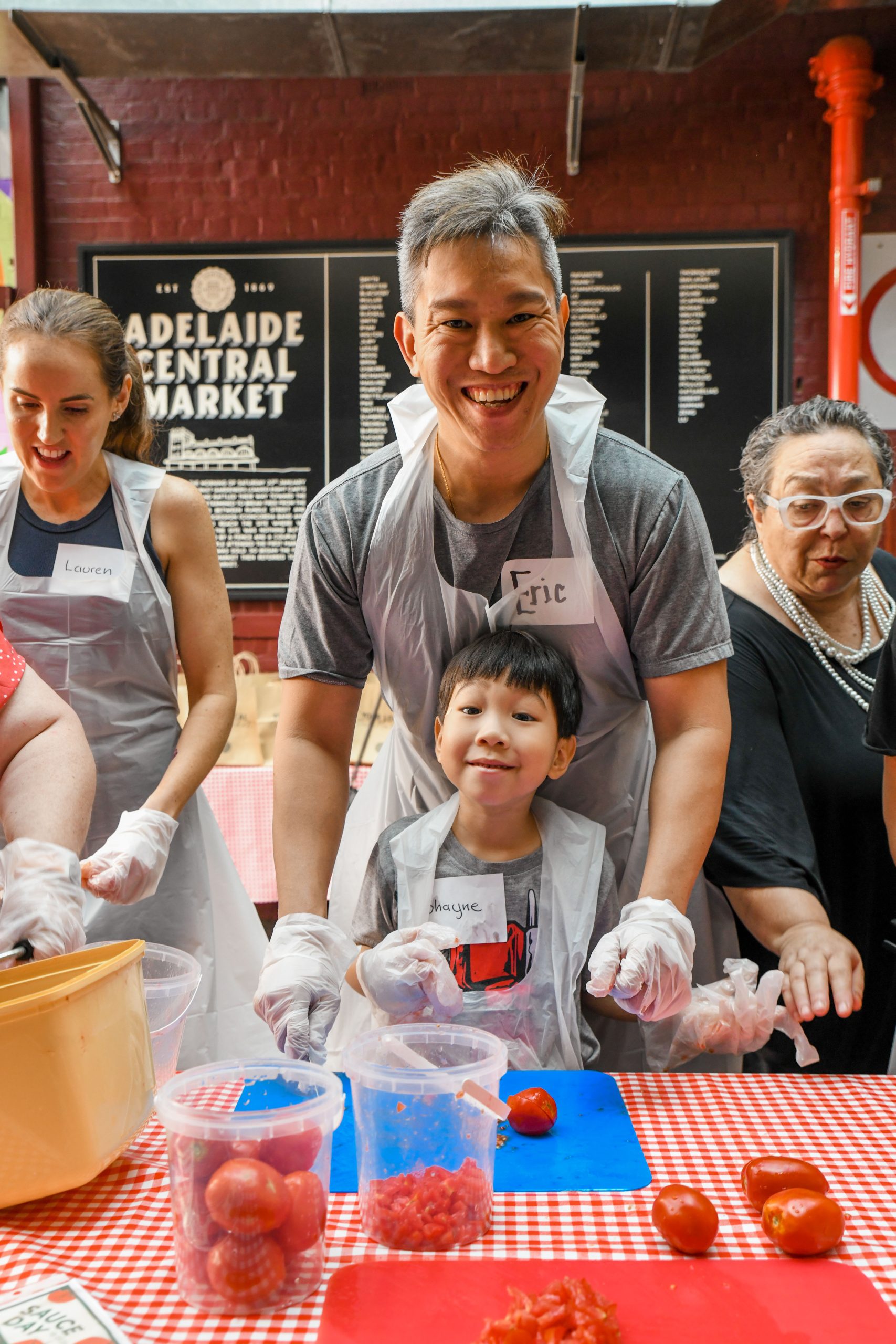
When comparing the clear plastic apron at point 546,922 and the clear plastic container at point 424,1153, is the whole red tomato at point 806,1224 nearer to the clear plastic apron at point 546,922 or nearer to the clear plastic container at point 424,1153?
the clear plastic container at point 424,1153

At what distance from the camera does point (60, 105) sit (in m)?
4.23

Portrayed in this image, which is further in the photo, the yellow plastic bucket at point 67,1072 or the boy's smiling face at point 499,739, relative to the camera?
the boy's smiling face at point 499,739

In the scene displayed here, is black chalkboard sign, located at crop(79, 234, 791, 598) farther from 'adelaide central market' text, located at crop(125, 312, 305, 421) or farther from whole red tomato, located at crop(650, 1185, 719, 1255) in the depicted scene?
whole red tomato, located at crop(650, 1185, 719, 1255)

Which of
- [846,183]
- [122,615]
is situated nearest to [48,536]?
[122,615]

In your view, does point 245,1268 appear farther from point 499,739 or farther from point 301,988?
point 499,739

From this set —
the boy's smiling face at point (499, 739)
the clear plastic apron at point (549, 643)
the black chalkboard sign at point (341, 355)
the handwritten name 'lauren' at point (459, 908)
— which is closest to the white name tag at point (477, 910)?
the handwritten name 'lauren' at point (459, 908)

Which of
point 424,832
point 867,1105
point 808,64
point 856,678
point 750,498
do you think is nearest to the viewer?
point 867,1105

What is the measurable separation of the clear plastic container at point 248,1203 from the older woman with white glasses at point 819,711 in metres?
1.12

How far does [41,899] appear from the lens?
1312 mm

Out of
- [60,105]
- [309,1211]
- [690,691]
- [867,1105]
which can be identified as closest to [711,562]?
[690,691]

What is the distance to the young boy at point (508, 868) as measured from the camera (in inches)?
66.7

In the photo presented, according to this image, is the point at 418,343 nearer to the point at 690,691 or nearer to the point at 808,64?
the point at 690,691

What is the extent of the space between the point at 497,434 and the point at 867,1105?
3.49 ft

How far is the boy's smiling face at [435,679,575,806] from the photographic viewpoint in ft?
5.78
